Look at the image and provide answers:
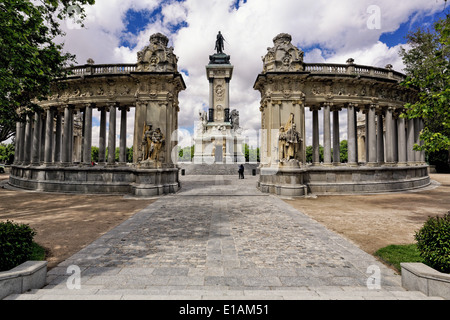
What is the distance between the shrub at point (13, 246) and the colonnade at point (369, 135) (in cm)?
2087

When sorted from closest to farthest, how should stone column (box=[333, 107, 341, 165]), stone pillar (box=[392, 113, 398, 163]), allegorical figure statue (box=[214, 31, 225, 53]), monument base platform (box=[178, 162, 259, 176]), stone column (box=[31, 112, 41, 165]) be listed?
1. stone column (box=[333, 107, 341, 165])
2. stone column (box=[31, 112, 41, 165])
3. stone pillar (box=[392, 113, 398, 163])
4. monument base platform (box=[178, 162, 259, 176])
5. allegorical figure statue (box=[214, 31, 225, 53])

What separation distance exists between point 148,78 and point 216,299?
60.4 feet

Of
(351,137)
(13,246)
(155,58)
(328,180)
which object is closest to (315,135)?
(351,137)

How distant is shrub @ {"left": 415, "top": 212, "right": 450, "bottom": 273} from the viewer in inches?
169

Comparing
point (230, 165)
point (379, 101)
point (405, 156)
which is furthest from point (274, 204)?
point (230, 165)

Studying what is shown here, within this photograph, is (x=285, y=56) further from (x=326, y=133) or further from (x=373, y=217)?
(x=373, y=217)

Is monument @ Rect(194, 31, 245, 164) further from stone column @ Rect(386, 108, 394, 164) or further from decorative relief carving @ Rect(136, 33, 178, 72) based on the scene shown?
decorative relief carving @ Rect(136, 33, 178, 72)

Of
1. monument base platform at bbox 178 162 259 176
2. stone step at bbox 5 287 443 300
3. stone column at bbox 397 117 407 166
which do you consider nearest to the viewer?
stone step at bbox 5 287 443 300

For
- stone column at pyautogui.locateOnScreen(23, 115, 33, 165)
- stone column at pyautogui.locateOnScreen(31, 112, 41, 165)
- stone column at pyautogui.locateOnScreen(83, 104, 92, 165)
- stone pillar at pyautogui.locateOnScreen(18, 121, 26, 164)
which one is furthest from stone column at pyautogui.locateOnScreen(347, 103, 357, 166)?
stone pillar at pyautogui.locateOnScreen(18, 121, 26, 164)

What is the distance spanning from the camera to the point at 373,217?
437 inches

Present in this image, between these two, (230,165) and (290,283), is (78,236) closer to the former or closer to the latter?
(290,283)

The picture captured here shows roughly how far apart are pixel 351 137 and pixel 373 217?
12.6 meters

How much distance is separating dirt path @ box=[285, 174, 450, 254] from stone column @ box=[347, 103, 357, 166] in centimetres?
655

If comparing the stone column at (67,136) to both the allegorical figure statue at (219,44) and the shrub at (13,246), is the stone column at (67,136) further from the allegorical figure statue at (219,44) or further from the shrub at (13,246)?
the allegorical figure statue at (219,44)
